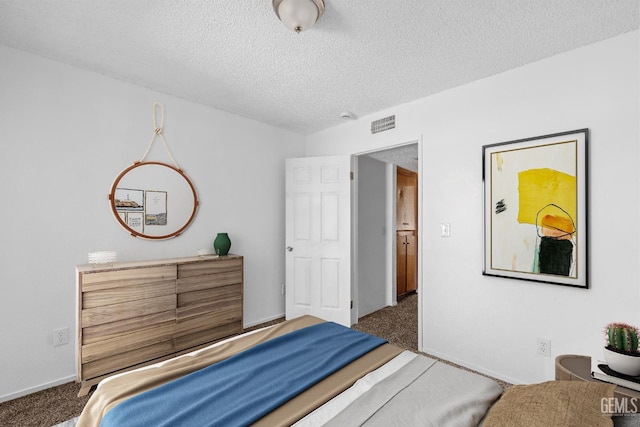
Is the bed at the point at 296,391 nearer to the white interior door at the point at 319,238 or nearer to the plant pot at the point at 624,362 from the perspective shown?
the plant pot at the point at 624,362

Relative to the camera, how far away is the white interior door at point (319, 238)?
355cm

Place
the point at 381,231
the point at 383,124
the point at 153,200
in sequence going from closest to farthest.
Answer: the point at 153,200 → the point at 383,124 → the point at 381,231

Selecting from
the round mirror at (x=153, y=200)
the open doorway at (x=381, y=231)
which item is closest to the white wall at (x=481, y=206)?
the open doorway at (x=381, y=231)

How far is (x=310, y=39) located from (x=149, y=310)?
7.95ft

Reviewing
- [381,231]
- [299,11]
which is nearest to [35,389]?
[299,11]

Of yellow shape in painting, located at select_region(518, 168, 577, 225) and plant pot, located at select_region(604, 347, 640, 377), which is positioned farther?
yellow shape in painting, located at select_region(518, 168, 577, 225)

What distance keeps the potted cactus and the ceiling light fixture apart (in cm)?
225

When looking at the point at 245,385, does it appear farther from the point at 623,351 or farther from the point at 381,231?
the point at 381,231

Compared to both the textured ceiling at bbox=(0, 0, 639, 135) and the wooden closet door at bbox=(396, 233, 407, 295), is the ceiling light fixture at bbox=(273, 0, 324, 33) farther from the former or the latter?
the wooden closet door at bbox=(396, 233, 407, 295)

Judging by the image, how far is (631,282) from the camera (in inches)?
72.9

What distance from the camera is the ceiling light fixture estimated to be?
62.7 inches

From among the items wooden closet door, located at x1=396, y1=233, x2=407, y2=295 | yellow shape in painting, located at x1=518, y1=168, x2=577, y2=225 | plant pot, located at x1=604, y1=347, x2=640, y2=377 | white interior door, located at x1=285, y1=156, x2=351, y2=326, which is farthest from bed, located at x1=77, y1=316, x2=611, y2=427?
wooden closet door, located at x1=396, y1=233, x2=407, y2=295

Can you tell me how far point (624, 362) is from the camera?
134cm

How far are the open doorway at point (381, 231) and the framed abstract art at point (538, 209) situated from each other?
1.52m
